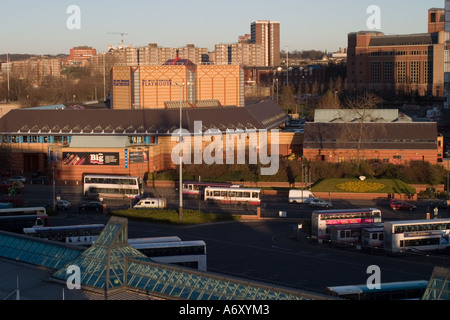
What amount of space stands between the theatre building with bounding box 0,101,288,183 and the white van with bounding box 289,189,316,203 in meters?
7.80

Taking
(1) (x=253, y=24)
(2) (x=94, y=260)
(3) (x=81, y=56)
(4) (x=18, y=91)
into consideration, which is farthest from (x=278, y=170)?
(3) (x=81, y=56)

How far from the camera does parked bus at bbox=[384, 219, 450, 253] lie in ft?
70.9

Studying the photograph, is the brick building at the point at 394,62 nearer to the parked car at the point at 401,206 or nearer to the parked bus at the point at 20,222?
the parked car at the point at 401,206

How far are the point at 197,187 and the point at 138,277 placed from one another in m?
18.5

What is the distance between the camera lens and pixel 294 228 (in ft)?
79.5

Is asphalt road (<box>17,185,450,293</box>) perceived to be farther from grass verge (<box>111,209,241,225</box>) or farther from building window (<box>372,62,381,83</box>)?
building window (<box>372,62,381,83</box>)

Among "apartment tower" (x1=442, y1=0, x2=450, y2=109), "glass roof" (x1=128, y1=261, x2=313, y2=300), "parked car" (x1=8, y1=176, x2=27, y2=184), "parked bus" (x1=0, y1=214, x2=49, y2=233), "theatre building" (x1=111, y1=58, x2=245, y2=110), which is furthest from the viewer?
"apartment tower" (x1=442, y1=0, x2=450, y2=109)

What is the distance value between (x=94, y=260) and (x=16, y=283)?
59.6 inches

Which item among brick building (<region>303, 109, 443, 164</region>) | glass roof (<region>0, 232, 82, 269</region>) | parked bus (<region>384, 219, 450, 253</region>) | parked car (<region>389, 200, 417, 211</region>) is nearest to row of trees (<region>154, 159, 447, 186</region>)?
brick building (<region>303, 109, 443, 164</region>)

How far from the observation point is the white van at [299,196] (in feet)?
96.7

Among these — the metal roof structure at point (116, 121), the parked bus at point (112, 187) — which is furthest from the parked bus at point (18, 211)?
the metal roof structure at point (116, 121)

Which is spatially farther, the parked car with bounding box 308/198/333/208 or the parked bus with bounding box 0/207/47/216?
the parked car with bounding box 308/198/333/208

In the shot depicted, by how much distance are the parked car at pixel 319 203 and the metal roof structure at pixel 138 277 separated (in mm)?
15629
